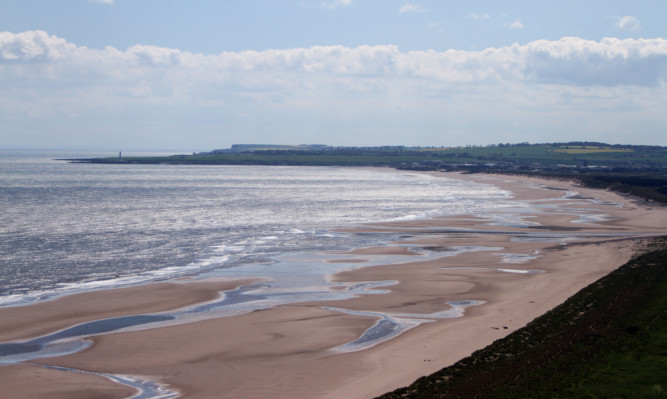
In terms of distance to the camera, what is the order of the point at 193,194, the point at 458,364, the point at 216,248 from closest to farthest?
the point at 458,364, the point at 216,248, the point at 193,194

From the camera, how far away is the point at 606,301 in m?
23.0

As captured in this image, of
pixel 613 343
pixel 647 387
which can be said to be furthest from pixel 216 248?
pixel 647 387

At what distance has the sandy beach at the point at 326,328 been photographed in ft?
54.8

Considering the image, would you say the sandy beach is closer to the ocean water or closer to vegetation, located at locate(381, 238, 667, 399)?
vegetation, located at locate(381, 238, 667, 399)

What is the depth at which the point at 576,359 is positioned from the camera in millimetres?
16438

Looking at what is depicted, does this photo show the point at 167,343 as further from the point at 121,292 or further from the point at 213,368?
the point at 121,292

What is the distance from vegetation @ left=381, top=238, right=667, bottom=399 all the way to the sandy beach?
43.3 inches

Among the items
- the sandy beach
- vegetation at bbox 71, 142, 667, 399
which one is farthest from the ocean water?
vegetation at bbox 71, 142, 667, 399

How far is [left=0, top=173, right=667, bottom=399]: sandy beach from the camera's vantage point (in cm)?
1670

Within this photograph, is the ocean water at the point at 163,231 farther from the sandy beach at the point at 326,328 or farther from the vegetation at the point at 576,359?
the vegetation at the point at 576,359

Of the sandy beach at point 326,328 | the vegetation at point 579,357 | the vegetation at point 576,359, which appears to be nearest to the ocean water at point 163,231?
the sandy beach at point 326,328

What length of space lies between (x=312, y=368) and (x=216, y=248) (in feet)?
80.5

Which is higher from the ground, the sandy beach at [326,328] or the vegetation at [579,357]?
the vegetation at [579,357]

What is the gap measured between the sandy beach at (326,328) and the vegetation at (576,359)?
110cm
